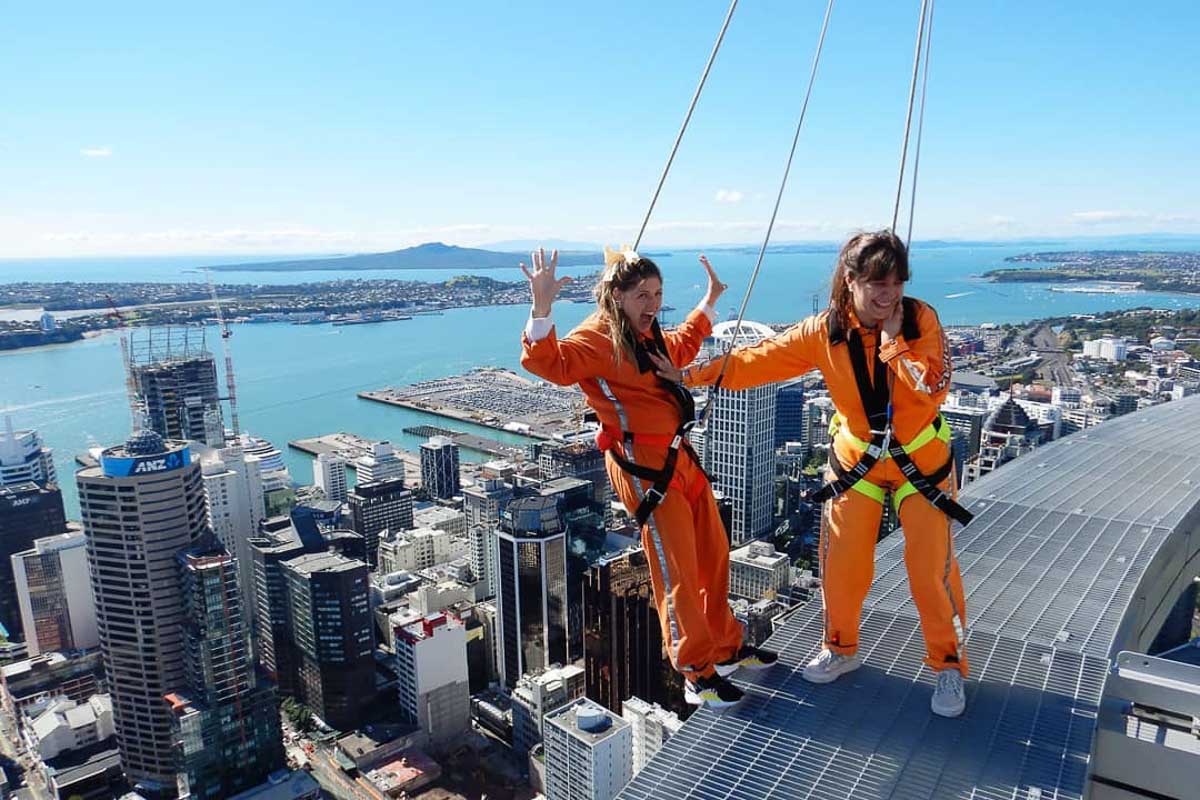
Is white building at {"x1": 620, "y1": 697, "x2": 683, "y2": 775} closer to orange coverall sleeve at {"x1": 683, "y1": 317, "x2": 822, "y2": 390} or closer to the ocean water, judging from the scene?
orange coverall sleeve at {"x1": 683, "y1": 317, "x2": 822, "y2": 390}

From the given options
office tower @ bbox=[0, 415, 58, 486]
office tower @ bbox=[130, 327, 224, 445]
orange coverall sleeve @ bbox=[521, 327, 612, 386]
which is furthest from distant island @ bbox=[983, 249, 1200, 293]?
orange coverall sleeve @ bbox=[521, 327, 612, 386]

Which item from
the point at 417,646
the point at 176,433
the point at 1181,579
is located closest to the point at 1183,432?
the point at 1181,579

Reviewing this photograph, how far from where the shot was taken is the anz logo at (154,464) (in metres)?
10.3

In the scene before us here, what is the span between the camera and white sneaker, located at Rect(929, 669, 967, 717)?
65.6 inches

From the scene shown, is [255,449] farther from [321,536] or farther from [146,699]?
[146,699]

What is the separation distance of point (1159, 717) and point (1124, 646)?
1.67 feet

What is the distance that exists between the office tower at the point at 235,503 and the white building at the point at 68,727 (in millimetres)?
4429

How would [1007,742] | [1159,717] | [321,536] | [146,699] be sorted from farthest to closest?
[321,536] → [146,699] → [1159,717] → [1007,742]

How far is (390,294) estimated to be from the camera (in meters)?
53.1

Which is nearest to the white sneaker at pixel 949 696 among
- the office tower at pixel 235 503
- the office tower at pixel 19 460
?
the office tower at pixel 235 503

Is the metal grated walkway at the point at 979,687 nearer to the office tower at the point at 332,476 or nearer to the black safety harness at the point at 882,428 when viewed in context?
the black safety harness at the point at 882,428

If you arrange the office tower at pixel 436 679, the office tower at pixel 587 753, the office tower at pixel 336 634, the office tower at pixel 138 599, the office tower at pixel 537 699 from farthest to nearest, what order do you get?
the office tower at pixel 336 634, the office tower at pixel 436 679, the office tower at pixel 138 599, the office tower at pixel 537 699, the office tower at pixel 587 753

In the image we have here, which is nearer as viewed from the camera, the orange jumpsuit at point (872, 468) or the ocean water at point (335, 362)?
the orange jumpsuit at point (872, 468)

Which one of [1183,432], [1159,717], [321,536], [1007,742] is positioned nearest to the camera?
[1007,742]
